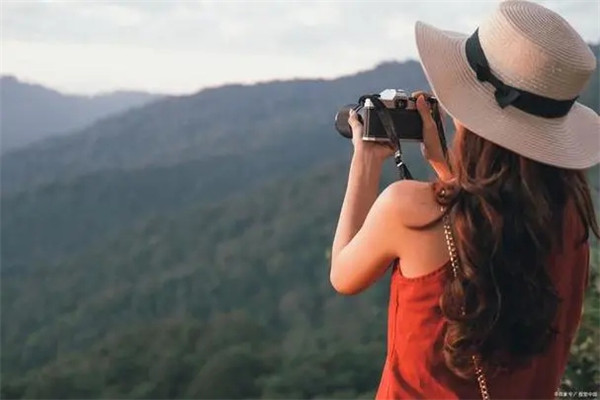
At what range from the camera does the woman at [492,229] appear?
1015 millimetres

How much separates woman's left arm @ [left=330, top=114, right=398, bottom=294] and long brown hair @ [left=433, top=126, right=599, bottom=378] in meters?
0.07

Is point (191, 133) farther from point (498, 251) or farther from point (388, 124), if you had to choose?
point (498, 251)

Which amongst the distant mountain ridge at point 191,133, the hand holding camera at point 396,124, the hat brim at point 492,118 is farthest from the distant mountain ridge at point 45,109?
the hat brim at point 492,118

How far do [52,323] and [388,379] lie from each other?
3582 mm

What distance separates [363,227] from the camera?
3.50 feet

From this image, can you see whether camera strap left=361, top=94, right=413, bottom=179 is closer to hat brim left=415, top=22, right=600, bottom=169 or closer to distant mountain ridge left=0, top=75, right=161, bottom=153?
hat brim left=415, top=22, right=600, bottom=169

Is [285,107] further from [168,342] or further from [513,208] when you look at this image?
[513,208]

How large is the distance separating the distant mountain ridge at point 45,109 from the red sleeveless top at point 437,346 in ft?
14.6

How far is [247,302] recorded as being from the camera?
13.2 feet

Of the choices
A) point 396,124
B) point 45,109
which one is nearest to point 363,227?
point 396,124

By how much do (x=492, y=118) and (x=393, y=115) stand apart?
172 millimetres

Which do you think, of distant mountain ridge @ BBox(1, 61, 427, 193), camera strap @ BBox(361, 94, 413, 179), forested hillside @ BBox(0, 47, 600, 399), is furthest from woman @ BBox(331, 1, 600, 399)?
distant mountain ridge @ BBox(1, 61, 427, 193)

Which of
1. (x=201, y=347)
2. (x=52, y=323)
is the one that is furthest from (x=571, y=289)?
(x=52, y=323)

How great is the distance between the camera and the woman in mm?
1015
